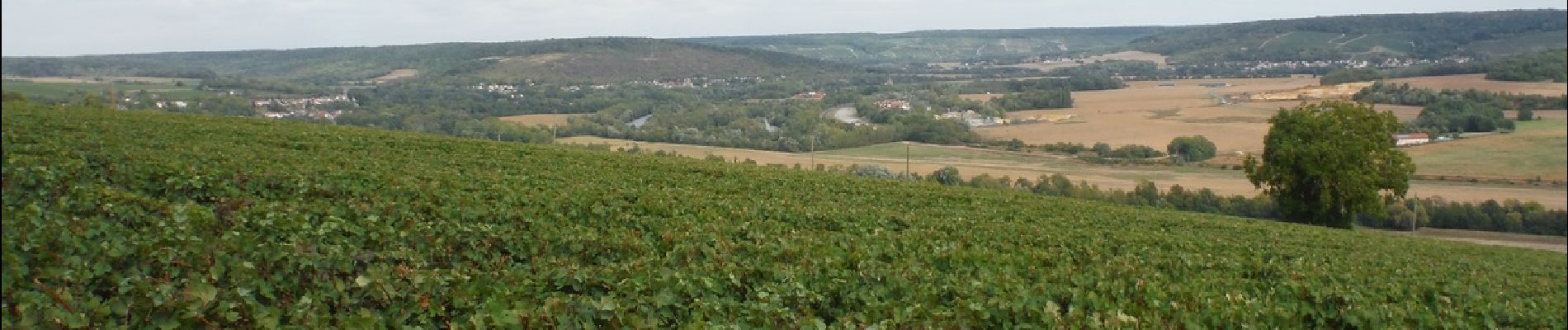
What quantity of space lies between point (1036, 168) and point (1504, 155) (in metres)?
31.8

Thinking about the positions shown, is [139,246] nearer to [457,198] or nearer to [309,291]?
[309,291]

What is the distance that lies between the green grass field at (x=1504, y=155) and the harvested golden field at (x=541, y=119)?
2475 inches

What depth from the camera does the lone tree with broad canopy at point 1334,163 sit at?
110 ft

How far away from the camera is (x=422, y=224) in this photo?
9039 millimetres

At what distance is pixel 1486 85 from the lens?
85125 mm

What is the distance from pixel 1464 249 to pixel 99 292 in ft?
108

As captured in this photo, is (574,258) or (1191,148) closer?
(574,258)

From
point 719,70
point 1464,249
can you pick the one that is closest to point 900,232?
point 1464,249

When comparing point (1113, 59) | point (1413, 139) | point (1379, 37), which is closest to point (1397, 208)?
point (1413, 139)

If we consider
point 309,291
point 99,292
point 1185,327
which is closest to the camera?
point 99,292

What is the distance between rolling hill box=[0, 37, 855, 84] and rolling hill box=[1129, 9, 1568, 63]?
225 feet

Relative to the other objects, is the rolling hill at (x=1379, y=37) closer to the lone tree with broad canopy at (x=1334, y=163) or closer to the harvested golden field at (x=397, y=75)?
the lone tree with broad canopy at (x=1334, y=163)

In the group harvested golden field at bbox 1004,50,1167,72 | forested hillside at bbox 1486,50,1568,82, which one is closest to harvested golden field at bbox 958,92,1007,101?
Result: harvested golden field at bbox 1004,50,1167,72

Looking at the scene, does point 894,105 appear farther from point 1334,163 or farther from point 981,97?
point 1334,163
